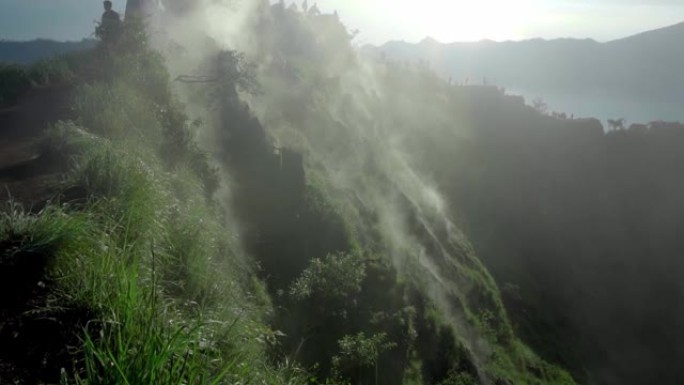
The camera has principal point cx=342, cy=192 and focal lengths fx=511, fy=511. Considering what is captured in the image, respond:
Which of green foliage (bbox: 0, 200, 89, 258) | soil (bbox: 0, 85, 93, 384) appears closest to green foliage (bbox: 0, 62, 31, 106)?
soil (bbox: 0, 85, 93, 384)

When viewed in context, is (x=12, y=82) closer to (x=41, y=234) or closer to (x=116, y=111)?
(x=116, y=111)

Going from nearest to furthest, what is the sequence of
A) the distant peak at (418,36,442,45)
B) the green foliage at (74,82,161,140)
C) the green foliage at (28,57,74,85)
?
the green foliage at (74,82,161,140), the green foliage at (28,57,74,85), the distant peak at (418,36,442,45)

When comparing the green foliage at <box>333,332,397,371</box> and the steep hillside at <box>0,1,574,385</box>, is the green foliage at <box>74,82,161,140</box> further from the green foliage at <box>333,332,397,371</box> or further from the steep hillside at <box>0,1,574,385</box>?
the green foliage at <box>333,332,397,371</box>

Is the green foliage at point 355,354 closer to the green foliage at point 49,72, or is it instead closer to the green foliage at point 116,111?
the green foliage at point 116,111

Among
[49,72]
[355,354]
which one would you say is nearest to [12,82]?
[49,72]

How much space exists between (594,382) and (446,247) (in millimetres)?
14799

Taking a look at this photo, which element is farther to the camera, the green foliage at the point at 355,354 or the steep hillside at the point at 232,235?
the green foliage at the point at 355,354

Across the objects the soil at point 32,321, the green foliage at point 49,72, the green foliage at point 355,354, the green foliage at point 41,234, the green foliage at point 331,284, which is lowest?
the green foliage at point 355,354

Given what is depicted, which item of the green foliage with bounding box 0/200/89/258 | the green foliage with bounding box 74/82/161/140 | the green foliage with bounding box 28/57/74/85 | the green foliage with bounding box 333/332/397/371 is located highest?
the green foliage with bounding box 28/57/74/85

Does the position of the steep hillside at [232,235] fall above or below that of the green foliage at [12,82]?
below

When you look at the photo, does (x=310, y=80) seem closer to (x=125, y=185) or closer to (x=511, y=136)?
(x=125, y=185)

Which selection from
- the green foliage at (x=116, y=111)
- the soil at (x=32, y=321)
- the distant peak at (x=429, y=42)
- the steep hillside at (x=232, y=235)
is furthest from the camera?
the distant peak at (x=429, y=42)

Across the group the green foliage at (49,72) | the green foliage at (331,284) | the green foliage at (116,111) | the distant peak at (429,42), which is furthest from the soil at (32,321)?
the distant peak at (429,42)

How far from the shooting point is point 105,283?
5219 mm
